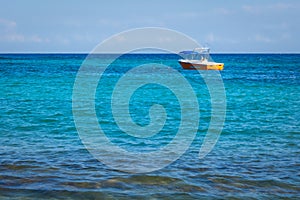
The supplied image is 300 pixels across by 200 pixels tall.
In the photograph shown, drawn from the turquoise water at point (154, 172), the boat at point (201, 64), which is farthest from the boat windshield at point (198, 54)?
the turquoise water at point (154, 172)

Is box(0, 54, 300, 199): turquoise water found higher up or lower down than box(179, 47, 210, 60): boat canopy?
lower down

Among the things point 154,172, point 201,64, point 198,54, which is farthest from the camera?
point 198,54

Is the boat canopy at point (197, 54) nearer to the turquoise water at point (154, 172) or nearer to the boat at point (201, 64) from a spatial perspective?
the boat at point (201, 64)

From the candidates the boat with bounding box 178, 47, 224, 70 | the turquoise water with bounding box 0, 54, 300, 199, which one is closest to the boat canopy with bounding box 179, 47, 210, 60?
the boat with bounding box 178, 47, 224, 70

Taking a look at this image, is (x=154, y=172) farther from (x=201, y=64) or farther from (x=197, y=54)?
(x=197, y=54)

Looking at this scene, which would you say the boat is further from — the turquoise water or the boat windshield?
the turquoise water

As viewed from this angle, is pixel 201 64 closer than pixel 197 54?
Yes

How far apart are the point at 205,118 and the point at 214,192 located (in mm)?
10559

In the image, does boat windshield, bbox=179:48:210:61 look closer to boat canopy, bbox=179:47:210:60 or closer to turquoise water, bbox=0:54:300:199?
boat canopy, bbox=179:47:210:60

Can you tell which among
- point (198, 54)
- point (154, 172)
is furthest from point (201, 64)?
point (154, 172)

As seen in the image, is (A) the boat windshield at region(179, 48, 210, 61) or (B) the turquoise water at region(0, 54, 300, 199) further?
(A) the boat windshield at region(179, 48, 210, 61)

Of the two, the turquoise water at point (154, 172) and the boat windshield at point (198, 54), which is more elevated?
the boat windshield at point (198, 54)

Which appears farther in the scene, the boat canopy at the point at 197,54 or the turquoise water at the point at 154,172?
the boat canopy at the point at 197,54

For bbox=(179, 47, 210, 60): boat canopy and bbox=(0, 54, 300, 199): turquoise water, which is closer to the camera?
bbox=(0, 54, 300, 199): turquoise water
